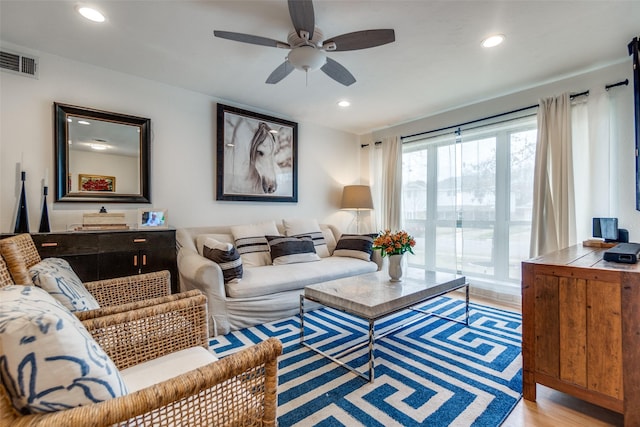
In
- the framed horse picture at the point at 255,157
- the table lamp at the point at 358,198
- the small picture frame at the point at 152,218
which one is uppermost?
the framed horse picture at the point at 255,157

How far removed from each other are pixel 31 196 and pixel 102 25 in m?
1.52

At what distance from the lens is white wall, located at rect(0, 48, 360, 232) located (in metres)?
2.42

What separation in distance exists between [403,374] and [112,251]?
246 cm

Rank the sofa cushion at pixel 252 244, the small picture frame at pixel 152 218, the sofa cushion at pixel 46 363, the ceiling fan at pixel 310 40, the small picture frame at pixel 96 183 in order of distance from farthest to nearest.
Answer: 1. the sofa cushion at pixel 252 244
2. the small picture frame at pixel 152 218
3. the small picture frame at pixel 96 183
4. the ceiling fan at pixel 310 40
5. the sofa cushion at pixel 46 363

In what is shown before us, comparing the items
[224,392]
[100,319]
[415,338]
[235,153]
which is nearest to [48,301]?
[100,319]

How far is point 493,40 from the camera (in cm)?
231

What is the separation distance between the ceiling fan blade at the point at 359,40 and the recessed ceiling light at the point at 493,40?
0.91 metres

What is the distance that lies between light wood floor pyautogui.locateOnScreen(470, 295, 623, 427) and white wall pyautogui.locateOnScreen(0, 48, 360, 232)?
316 cm

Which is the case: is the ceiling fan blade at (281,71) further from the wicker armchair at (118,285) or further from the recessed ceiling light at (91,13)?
the wicker armchair at (118,285)

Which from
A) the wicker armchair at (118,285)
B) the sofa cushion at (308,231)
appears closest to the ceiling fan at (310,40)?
the wicker armchair at (118,285)

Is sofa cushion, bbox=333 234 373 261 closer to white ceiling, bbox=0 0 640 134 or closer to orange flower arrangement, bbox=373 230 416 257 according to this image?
orange flower arrangement, bbox=373 230 416 257

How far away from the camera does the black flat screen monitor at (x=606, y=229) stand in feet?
7.92

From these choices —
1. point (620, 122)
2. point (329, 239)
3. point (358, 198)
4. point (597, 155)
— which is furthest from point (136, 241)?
point (620, 122)

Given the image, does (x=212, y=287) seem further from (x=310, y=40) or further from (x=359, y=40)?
(x=359, y=40)
